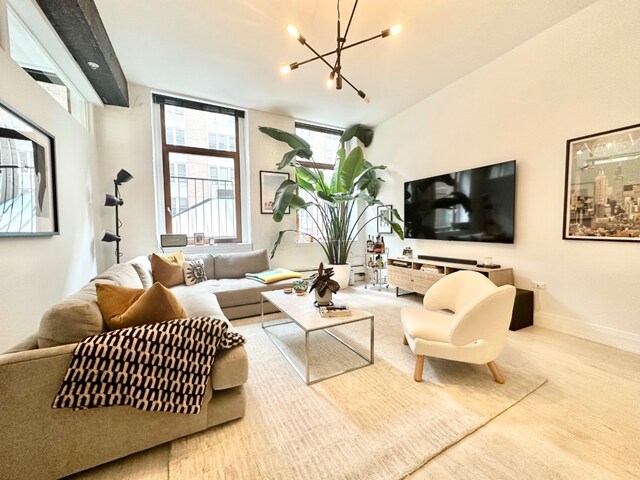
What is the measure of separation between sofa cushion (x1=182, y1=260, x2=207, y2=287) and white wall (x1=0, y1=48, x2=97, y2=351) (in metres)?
1.01

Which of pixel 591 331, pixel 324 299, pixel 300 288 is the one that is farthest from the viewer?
pixel 300 288

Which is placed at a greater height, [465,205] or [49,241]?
[465,205]

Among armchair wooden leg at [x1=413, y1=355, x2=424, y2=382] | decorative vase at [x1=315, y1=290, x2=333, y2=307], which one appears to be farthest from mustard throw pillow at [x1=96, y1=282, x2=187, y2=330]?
armchair wooden leg at [x1=413, y1=355, x2=424, y2=382]

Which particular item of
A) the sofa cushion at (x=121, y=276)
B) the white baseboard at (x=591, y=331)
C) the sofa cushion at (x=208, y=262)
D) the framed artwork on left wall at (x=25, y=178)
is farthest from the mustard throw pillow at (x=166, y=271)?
the white baseboard at (x=591, y=331)

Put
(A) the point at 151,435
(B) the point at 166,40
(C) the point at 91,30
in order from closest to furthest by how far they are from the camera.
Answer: (A) the point at 151,435 → (C) the point at 91,30 → (B) the point at 166,40

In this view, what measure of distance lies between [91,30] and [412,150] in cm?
413

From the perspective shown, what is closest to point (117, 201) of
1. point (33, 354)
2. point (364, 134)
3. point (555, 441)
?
point (33, 354)

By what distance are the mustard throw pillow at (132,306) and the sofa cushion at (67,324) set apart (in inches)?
3.9

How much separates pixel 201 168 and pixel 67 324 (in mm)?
3461

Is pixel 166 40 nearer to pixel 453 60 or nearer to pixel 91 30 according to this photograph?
pixel 91 30

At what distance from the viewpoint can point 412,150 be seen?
14.4 feet

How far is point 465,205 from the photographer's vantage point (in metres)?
3.52

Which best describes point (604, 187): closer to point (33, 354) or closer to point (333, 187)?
point (333, 187)

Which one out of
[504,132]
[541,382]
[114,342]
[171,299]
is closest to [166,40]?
[171,299]
